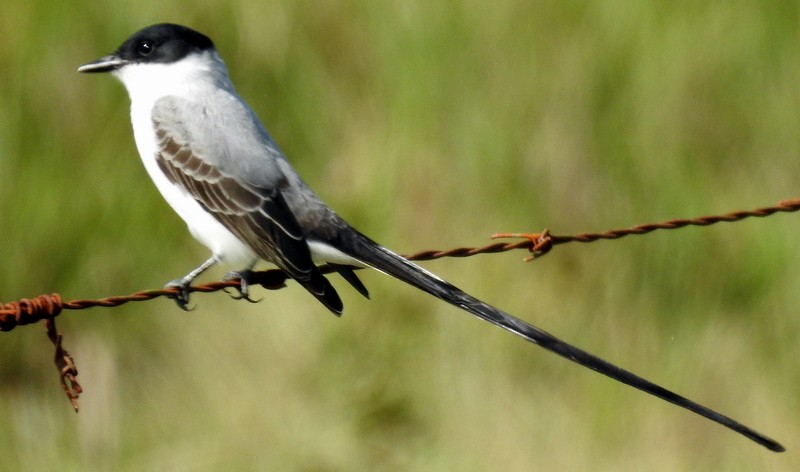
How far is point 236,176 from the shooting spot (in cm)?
388

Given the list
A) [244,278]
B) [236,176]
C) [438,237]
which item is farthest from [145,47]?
[438,237]

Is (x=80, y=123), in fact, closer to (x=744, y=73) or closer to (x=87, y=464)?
(x=87, y=464)

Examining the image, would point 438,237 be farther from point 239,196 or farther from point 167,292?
point 167,292

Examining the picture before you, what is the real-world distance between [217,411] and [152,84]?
1.46 meters

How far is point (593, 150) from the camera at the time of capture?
18.2 feet

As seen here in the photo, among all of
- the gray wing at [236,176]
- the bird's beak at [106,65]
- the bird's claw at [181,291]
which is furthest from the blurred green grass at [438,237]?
the gray wing at [236,176]

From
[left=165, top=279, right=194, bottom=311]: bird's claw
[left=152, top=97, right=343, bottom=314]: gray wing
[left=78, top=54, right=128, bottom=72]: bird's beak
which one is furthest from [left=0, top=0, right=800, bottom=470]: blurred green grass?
[left=152, top=97, right=343, bottom=314]: gray wing

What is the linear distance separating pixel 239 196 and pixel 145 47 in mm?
931

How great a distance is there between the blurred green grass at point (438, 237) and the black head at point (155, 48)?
1.04 meters

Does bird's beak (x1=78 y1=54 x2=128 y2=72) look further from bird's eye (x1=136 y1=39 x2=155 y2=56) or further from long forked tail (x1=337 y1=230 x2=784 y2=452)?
long forked tail (x1=337 y1=230 x2=784 y2=452)

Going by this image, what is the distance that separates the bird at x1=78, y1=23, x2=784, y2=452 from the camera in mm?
3662

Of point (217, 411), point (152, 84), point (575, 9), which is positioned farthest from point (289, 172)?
point (575, 9)

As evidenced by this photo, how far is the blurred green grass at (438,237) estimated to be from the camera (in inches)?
193

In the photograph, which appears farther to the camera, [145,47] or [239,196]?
[145,47]
